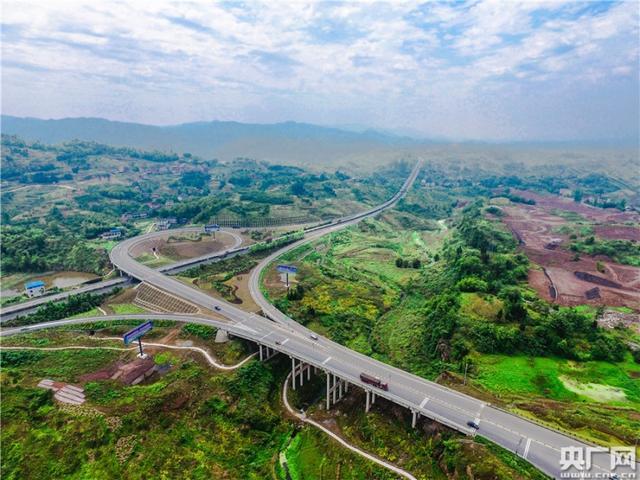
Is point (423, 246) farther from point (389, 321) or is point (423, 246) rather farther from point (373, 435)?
point (373, 435)

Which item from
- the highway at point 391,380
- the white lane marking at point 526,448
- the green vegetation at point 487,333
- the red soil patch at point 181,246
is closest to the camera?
the white lane marking at point 526,448

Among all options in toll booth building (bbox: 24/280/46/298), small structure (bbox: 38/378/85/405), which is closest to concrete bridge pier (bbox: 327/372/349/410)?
small structure (bbox: 38/378/85/405)

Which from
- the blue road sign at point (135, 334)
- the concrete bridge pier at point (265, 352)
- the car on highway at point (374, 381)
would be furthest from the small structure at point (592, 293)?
the blue road sign at point (135, 334)

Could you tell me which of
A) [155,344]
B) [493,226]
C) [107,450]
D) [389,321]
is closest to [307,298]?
[389,321]

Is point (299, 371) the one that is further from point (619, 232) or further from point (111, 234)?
point (619, 232)

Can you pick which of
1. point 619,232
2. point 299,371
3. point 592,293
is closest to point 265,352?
point 299,371

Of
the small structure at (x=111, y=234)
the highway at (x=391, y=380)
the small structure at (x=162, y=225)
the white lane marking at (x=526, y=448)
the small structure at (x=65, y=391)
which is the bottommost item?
the small structure at (x=162, y=225)

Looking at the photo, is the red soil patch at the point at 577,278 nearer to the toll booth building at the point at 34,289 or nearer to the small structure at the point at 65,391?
the small structure at the point at 65,391
